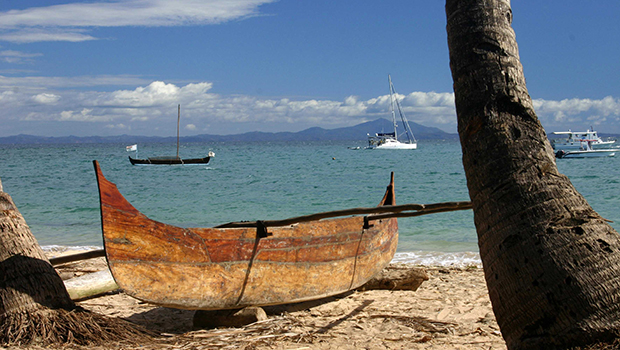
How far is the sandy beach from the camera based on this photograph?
4039mm

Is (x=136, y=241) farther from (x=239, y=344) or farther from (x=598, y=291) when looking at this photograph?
(x=598, y=291)

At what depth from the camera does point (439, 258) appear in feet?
29.0

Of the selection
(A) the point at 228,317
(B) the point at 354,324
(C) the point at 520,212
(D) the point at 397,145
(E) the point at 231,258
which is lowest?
(B) the point at 354,324

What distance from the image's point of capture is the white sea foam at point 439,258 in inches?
328

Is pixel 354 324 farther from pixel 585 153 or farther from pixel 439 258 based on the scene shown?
pixel 585 153

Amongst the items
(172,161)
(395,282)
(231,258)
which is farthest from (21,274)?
(172,161)

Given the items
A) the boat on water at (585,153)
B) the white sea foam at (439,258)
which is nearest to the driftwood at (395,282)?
the white sea foam at (439,258)

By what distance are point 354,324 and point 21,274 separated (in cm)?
286

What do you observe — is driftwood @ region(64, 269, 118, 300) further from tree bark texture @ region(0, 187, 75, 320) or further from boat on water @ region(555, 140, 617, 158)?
boat on water @ region(555, 140, 617, 158)

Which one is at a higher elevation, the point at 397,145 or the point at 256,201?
the point at 397,145

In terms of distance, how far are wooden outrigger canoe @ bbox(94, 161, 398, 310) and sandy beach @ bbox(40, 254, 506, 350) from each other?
0.26 metres

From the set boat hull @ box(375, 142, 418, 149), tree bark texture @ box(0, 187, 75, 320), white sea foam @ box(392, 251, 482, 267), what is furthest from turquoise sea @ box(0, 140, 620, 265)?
boat hull @ box(375, 142, 418, 149)

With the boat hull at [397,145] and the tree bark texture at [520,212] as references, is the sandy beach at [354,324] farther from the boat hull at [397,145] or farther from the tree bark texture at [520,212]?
the boat hull at [397,145]

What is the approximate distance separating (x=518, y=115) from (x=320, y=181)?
2420 centimetres
